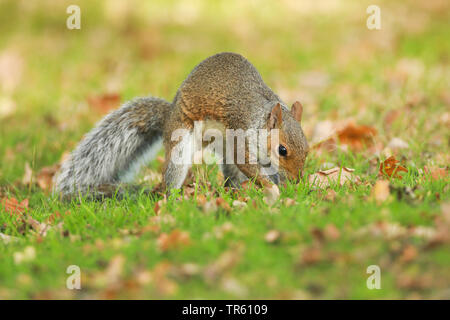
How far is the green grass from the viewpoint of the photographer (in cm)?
211

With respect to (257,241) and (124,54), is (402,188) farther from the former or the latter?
(124,54)

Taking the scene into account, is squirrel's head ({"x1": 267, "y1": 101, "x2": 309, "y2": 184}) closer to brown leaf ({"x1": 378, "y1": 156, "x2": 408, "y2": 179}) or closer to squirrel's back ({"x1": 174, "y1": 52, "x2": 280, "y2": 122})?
squirrel's back ({"x1": 174, "y1": 52, "x2": 280, "y2": 122})

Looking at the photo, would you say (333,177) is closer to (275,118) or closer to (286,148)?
(286,148)

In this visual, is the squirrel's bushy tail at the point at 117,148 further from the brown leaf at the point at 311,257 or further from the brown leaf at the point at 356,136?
the brown leaf at the point at 311,257

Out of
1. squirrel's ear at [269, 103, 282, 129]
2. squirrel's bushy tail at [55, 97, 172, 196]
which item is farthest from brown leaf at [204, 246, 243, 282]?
squirrel's bushy tail at [55, 97, 172, 196]

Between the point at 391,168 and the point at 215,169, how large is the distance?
44.8 inches

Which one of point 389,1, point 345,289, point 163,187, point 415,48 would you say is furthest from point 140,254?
point 389,1

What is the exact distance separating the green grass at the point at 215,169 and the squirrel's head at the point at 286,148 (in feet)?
0.42

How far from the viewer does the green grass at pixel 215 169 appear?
2.11 meters

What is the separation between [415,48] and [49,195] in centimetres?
448

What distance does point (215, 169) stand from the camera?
3729 millimetres

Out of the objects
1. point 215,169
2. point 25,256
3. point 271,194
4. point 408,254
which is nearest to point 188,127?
point 215,169

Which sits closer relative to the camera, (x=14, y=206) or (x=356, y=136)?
(x=14, y=206)

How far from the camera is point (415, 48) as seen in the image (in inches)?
251
